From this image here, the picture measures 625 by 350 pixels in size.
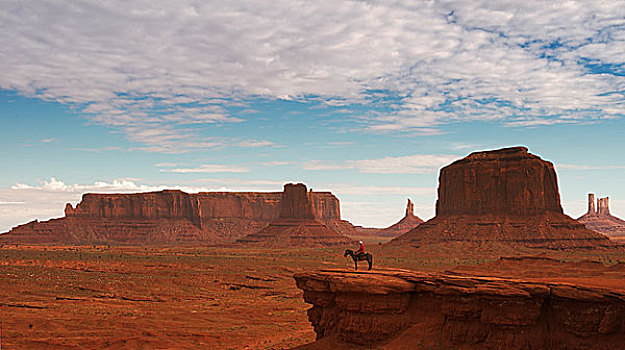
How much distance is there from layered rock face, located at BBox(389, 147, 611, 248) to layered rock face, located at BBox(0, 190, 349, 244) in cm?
5820

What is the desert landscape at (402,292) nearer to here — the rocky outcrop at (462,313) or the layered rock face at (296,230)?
the rocky outcrop at (462,313)

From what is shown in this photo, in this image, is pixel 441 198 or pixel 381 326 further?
pixel 441 198

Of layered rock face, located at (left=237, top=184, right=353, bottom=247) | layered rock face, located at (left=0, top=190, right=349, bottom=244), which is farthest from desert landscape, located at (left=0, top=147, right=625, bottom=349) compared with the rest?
layered rock face, located at (left=0, top=190, right=349, bottom=244)

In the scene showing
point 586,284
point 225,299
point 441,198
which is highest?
point 441,198

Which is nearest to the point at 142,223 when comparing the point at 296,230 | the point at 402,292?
the point at 296,230

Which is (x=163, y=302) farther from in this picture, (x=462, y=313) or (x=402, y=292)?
(x=462, y=313)

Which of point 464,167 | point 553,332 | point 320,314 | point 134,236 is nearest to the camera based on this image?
point 553,332

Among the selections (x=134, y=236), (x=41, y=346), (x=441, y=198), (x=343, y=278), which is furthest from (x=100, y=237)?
(x=343, y=278)

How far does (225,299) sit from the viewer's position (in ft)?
150

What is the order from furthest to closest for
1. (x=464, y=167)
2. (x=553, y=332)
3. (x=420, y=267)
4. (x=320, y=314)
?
1. (x=464, y=167)
2. (x=420, y=267)
3. (x=320, y=314)
4. (x=553, y=332)

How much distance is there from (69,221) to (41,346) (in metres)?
159

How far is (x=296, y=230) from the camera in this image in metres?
143

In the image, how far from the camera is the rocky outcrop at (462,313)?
1522cm

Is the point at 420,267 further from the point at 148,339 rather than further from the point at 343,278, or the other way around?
the point at 343,278
